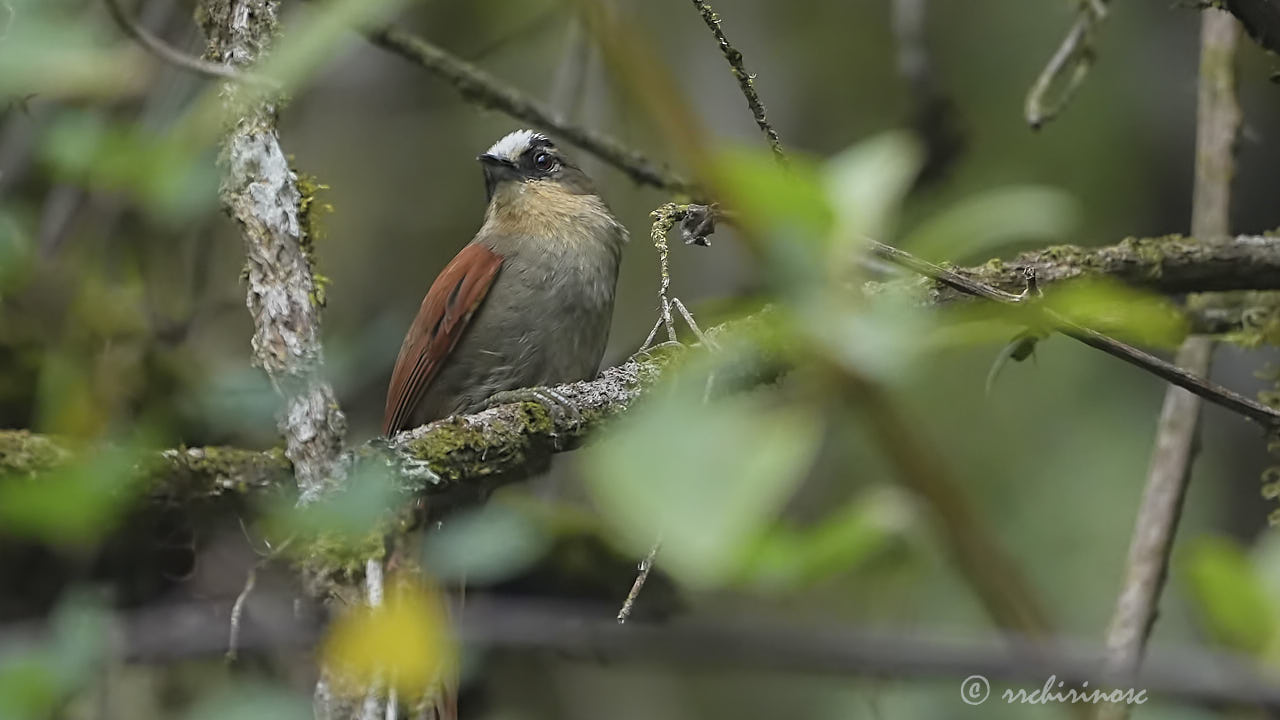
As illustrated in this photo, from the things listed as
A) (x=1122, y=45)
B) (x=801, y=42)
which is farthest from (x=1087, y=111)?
(x=801, y=42)

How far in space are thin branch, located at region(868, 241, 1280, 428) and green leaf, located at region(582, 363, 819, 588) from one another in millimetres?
460

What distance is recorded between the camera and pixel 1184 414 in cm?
275

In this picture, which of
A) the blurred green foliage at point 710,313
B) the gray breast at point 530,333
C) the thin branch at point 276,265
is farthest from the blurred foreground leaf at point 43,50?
the gray breast at point 530,333

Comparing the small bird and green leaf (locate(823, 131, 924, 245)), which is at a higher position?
green leaf (locate(823, 131, 924, 245))

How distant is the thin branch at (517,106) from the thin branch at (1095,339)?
1563 mm

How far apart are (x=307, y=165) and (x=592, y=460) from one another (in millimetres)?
5266

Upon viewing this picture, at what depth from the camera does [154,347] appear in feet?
12.3

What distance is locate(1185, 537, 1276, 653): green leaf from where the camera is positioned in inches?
36.7

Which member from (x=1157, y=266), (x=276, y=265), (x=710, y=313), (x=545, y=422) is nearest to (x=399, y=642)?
(x=276, y=265)

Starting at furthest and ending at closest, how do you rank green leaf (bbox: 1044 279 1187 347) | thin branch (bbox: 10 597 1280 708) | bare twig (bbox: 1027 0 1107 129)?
bare twig (bbox: 1027 0 1107 129) < green leaf (bbox: 1044 279 1187 347) < thin branch (bbox: 10 597 1280 708)

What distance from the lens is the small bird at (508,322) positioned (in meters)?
3.73

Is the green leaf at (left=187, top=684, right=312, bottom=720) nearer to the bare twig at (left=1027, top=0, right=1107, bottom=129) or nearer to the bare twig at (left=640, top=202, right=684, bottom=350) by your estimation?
the bare twig at (left=640, top=202, right=684, bottom=350)

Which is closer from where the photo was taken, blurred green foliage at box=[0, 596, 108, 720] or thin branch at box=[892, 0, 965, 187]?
blurred green foliage at box=[0, 596, 108, 720]

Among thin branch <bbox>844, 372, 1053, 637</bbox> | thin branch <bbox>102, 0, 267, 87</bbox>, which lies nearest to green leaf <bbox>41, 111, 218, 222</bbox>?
thin branch <bbox>102, 0, 267, 87</bbox>
